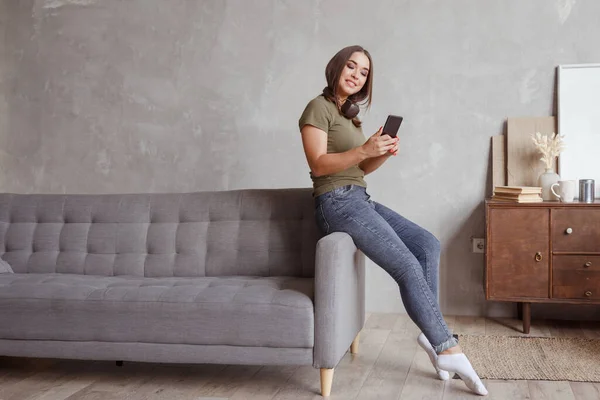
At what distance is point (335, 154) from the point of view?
282 centimetres

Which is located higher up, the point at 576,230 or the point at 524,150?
the point at 524,150

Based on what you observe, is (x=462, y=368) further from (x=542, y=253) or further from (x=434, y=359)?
(x=542, y=253)

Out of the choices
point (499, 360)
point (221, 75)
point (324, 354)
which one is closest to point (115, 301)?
point (324, 354)

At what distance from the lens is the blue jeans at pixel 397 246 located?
2699 millimetres

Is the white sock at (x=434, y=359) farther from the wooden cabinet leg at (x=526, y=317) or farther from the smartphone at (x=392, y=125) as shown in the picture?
the wooden cabinet leg at (x=526, y=317)

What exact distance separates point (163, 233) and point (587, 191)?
2.26m

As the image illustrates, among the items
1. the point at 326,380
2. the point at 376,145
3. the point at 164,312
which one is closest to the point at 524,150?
the point at 376,145

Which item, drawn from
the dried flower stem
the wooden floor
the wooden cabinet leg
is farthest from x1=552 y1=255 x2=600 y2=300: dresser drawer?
the wooden floor

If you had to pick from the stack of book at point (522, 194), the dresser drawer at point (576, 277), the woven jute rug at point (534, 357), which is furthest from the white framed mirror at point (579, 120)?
the woven jute rug at point (534, 357)

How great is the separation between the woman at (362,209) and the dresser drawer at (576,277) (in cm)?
100

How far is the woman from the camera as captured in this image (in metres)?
2.70

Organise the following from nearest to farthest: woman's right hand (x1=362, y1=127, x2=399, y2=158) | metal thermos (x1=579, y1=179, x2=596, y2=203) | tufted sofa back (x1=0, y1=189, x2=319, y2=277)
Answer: woman's right hand (x1=362, y1=127, x2=399, y2=158) < tufted sofa back (x1=0, y1=189, x2=319, y2=277) < metal thermos (x1=579, y1=179, x2=596, y2=203)

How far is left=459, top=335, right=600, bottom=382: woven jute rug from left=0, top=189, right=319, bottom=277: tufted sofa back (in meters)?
0.92

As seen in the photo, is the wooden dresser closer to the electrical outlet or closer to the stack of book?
the stack of book
